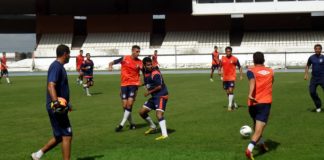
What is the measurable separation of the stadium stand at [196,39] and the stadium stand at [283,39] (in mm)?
2563

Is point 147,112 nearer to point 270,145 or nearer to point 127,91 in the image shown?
point 127,91

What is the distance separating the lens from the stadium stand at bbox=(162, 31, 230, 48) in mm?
55188

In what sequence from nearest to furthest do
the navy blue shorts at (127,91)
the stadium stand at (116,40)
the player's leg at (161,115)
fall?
the player's leg at (161,115), the navy blue shorts at (127,91), the stadium stand at (116,40)

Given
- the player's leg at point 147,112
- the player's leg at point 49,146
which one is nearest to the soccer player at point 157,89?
the player's leg at point 147,112

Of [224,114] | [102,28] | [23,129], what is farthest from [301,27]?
[23,129]

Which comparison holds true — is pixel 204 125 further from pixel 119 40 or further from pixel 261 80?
pixel 119 40

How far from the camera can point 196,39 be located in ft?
184

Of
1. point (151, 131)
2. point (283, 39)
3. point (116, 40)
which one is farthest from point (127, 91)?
point (116, 40)

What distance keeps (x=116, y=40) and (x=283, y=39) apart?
19669 millimetres

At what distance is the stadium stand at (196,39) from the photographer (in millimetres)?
55188

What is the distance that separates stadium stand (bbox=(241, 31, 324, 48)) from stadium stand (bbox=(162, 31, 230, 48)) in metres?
2.56

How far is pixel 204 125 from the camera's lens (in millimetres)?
12438

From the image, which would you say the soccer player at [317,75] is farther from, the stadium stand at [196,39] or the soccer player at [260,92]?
the stadium stand at [196,39]

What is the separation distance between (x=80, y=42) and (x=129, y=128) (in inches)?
1938
